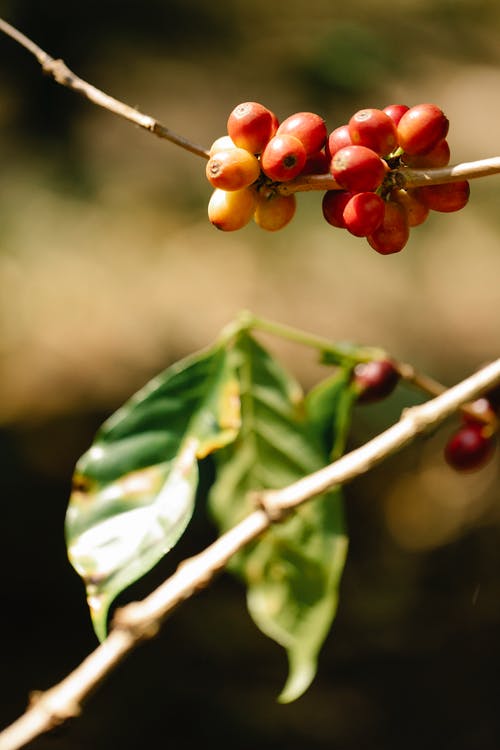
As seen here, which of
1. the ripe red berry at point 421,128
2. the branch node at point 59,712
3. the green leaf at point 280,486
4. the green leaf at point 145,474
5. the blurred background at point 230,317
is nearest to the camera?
the branch node at point 59,712

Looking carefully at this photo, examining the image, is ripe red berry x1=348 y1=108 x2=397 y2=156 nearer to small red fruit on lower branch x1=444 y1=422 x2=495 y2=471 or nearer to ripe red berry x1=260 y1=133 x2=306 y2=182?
ripe red berry x1=260 y1=133 x2=306 y2=182

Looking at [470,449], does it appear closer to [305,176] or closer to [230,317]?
[305,176]

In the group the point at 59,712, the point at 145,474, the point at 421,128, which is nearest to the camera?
the point at 59,712

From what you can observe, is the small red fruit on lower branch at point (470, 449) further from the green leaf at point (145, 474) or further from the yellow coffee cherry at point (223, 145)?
the yellow coffee cherry at point (223, 145)

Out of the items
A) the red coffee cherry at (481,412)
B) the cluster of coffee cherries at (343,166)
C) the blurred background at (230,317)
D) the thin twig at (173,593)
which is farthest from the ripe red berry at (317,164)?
the blurred background at (230,317)

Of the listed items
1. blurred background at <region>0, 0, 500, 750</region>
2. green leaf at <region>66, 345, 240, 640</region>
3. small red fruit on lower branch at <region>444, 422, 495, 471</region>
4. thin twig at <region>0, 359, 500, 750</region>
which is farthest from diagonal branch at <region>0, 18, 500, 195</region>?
blurred background at <region>0, 0, 500, 750</region>

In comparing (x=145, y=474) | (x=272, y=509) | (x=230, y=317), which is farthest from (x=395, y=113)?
(x=230, y=317)
